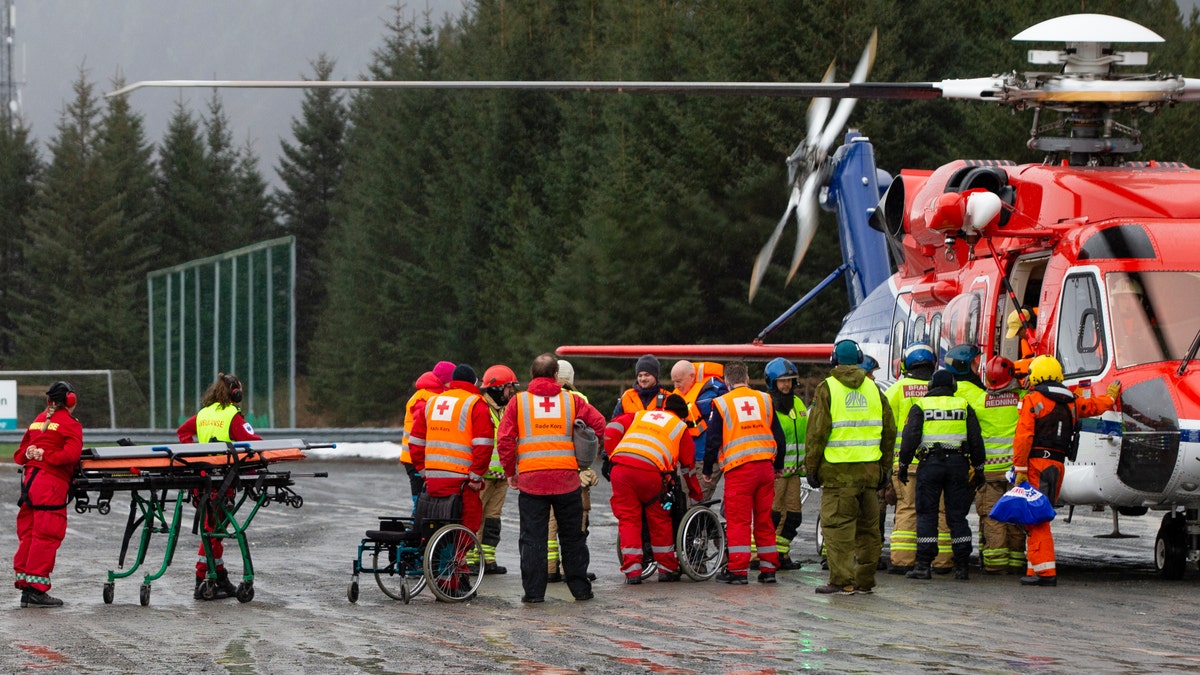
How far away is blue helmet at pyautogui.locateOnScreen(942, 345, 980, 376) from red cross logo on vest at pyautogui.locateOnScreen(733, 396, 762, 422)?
1.65m

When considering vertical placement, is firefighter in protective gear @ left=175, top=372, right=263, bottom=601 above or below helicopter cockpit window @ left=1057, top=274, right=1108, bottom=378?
below

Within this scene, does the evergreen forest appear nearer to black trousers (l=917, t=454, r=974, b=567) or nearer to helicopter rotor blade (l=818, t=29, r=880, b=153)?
helicopter rotor blade (l=818, t=29, r=880, b=153)

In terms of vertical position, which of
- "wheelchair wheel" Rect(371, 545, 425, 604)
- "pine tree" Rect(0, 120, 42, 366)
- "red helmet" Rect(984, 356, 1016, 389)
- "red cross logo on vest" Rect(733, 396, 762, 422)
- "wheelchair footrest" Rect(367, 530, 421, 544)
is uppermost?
"pine tree" Rect(0, 120, 42, 366)

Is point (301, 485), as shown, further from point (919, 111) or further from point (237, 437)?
point (919, 111)

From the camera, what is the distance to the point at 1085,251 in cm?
1291

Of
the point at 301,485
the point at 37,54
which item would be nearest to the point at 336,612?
the point at 301,485

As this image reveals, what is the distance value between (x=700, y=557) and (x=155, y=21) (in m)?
144

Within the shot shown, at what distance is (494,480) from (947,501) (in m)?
3.63

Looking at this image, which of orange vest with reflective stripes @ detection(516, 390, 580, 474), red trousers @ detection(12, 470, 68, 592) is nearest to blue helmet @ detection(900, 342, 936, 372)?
orange vest with reflective stripes @ detection(516, 390, 580, 474)

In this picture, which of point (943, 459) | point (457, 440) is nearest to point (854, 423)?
point (943, 459)

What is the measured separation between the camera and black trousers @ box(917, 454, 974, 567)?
13.0 meters

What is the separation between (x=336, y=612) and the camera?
37.1ft

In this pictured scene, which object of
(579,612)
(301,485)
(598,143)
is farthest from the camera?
(598,143)

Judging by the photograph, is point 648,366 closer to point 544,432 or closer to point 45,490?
point 544,432
